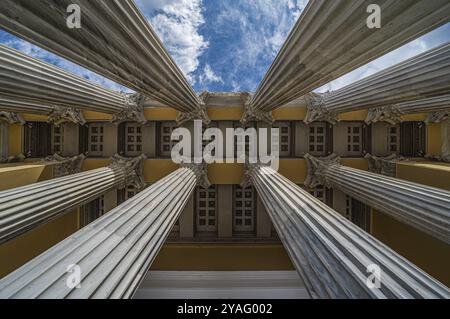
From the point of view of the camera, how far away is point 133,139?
15023 millimetres

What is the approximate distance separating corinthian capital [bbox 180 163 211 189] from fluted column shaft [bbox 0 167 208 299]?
515cm

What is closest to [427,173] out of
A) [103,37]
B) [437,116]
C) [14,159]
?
[437,116]

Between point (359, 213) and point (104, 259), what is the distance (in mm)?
14682

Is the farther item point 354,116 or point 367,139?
point 367,139

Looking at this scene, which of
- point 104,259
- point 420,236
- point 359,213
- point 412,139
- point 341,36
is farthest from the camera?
point 412,139

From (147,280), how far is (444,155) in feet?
59.0

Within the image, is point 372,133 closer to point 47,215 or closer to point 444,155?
point 444,155

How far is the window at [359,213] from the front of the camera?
1391cm

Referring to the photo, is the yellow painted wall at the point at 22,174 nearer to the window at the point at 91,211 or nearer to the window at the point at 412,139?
the window at the point at 91,211

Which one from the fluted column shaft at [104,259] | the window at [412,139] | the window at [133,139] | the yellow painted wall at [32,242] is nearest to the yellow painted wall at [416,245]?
the window at [412,139]

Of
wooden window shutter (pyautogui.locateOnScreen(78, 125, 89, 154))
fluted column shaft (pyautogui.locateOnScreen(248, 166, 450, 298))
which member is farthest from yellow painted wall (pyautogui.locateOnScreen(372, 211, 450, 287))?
wooden window shutter (pyautogui.locateOnScreen(78, 125, 89, 154))

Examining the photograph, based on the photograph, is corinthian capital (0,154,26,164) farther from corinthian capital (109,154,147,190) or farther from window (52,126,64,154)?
corinthian capital (109,154,147,190)

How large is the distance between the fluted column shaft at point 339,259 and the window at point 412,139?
1189cm

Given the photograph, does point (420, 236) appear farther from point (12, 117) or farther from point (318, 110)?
point (12, 117)
